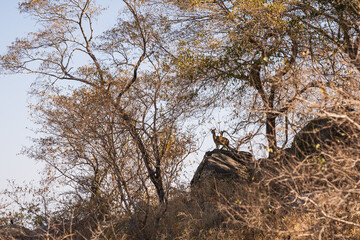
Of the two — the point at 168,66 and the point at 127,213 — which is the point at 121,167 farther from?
the point at 168,66

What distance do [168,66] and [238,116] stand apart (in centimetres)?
319

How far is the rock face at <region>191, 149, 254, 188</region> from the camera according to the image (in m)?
14.4

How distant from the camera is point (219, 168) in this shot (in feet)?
48.5

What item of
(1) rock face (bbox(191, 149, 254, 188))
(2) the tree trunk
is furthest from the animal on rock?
(2) the tree trunk

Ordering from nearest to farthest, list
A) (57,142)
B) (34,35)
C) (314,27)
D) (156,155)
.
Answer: (156,155)
(314,27)
(57,142)
(34,35)

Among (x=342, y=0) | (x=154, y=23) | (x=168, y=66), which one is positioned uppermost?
(x=154, y=23)

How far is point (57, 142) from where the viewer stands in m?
15.2

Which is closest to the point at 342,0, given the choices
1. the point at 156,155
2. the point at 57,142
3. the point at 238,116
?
the point at 238,116

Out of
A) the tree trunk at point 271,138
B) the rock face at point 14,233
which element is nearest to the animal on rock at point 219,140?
the tree trunk at point 271,138

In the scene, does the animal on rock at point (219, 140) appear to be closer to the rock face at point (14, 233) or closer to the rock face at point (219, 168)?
the rock face at point (219, 168)

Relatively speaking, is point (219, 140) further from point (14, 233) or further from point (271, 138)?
point (14, 233)

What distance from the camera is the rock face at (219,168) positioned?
47.4 ft

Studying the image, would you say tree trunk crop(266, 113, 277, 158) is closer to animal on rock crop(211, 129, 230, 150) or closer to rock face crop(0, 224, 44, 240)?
animal on rock crop(211, 129, 230, 150)

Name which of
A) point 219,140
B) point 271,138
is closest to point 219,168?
point 219,140
